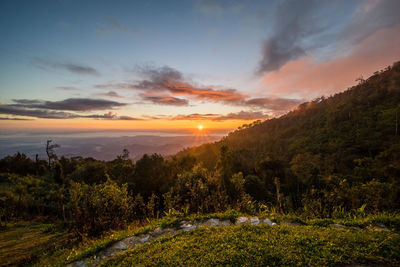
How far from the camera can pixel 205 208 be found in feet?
20.6

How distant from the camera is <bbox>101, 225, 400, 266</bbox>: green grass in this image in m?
2.68

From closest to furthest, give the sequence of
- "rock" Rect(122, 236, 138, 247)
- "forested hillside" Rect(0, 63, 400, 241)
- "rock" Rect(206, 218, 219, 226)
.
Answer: "rock" Rect(122, 236, 138, 247) → "rock" Rect(206, 218, 219, 226) → "forested hillside" Rect(0, 63, 400, 241)

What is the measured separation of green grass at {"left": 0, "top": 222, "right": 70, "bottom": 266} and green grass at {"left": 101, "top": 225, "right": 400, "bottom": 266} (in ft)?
17.2

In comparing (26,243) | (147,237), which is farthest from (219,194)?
(26,243)

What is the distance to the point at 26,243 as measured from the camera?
7969 millimetres

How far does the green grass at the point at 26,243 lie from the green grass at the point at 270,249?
17.2ft

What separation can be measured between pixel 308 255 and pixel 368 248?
3.29 feet

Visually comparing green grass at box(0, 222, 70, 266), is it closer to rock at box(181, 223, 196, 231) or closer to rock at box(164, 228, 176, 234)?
rock at box(164, 228, 176, 234)

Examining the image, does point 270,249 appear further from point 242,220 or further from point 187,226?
point 187,226

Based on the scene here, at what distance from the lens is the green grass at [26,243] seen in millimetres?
6032

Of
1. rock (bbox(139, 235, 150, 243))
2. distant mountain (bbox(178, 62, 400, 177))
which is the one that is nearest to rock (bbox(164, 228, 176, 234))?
rock (bbox(139, 235, 150, 243))

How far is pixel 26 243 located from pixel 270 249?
434 inches

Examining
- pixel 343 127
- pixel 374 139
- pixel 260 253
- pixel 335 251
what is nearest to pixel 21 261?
pixel 260 253

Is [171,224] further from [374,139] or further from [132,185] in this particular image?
[374,139]
